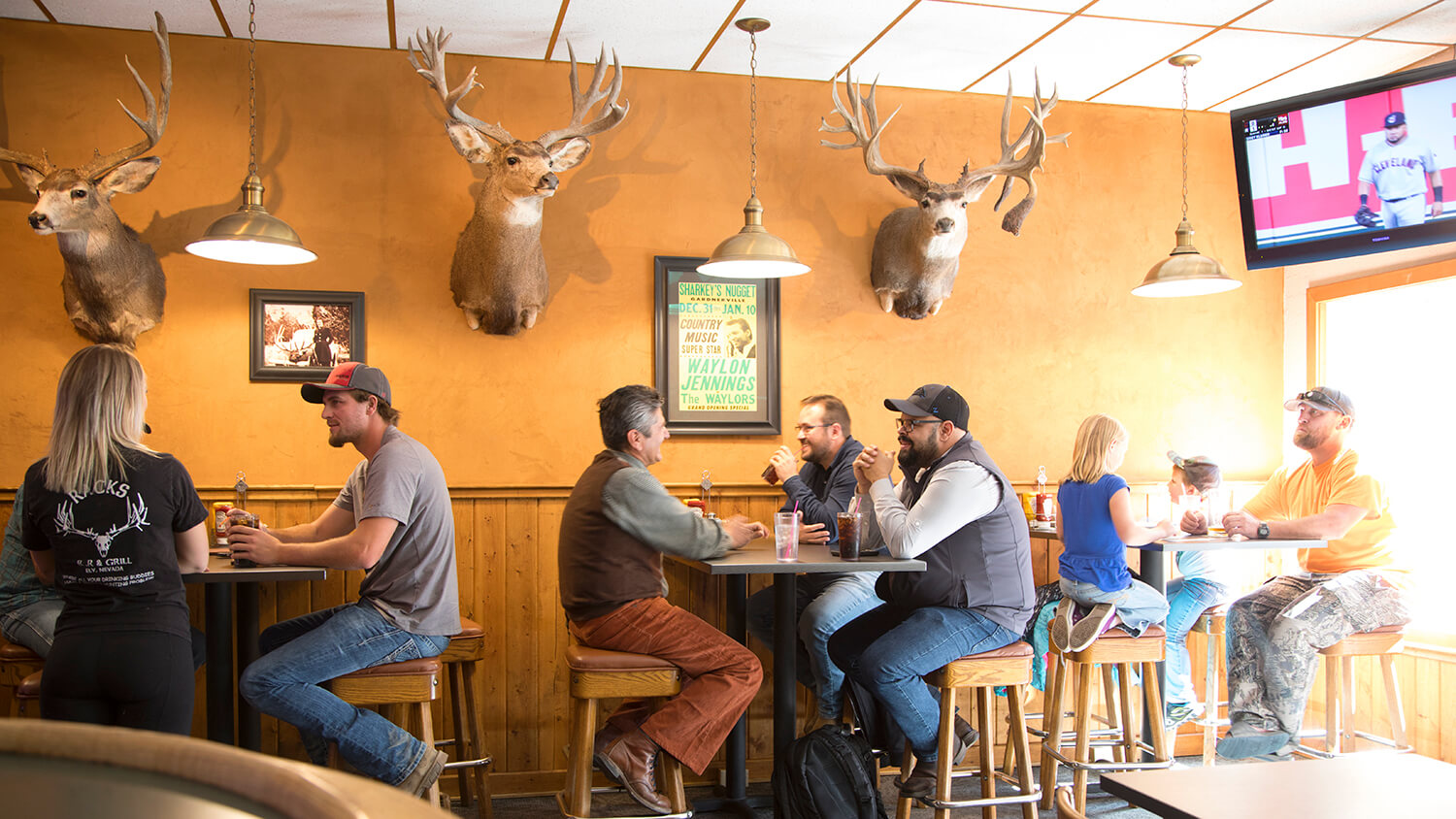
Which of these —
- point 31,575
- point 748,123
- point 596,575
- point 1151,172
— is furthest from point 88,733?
point 1151,172

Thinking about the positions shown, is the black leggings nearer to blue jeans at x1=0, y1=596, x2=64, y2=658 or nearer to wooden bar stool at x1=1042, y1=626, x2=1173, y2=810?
blue jeans at x1=0, y1=596, x2=64, y2=658

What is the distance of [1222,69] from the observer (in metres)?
4.94

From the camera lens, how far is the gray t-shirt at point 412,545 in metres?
3.31

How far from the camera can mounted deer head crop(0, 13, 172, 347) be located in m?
3.93

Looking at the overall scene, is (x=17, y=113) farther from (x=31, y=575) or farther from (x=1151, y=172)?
(x=1151, y=172)

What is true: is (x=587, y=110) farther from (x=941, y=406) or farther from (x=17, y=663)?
(x=17, y=663)

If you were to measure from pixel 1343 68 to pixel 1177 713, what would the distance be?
315 centimetres

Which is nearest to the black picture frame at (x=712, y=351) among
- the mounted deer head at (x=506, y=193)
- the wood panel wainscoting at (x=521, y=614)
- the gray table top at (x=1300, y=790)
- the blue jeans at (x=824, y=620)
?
the wood panel wainscoting at (x=521, y=614)

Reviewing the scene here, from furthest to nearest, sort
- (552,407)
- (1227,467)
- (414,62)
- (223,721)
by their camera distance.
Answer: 1. (1227,467)
2. (552,407)
3. (414,62)
4. (223,721)

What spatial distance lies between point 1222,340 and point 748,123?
8.89ft

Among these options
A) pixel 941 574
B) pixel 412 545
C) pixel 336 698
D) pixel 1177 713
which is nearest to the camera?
pixel 336 698

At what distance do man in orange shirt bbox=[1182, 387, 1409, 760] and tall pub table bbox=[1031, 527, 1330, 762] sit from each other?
7 centimetres

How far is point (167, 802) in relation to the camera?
0.48m

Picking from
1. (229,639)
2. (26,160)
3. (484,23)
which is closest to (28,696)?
(229,639)
